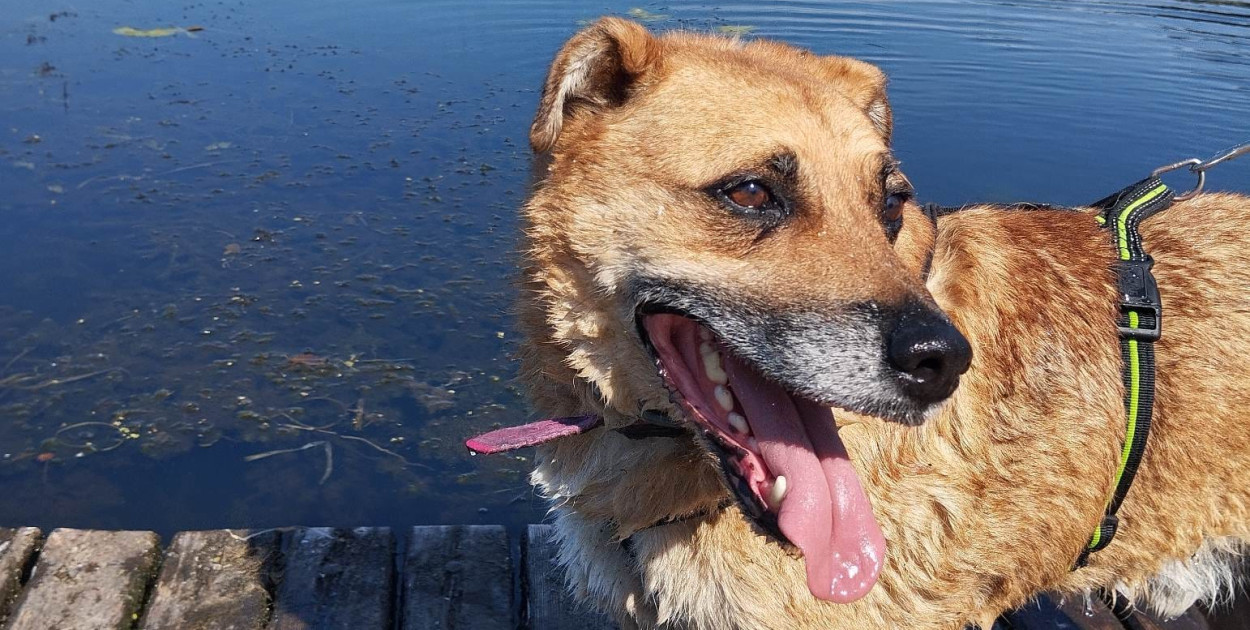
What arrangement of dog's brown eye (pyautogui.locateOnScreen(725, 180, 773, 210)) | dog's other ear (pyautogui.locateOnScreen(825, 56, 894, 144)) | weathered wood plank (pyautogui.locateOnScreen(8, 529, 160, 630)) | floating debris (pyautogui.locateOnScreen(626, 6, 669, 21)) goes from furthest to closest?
floating debris (pyautogui.locateOnScreen(626, 6, 669, 21))
weathered wood plank (pyautogui.locateOnScreen(8, 529, 160, 630))
dog's other ear (pyautogui.locateOnScreen(825, 56, 894, 144))
dog's brown eye (pyautogui.locateOnScreen(725, 180, 773, 210))

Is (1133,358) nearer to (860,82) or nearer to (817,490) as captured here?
(817,490)

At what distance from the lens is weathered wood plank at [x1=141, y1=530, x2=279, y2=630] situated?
3369 millimetres

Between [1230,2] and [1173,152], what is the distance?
312 inches

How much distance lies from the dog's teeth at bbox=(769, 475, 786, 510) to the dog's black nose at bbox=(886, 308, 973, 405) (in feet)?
1.25

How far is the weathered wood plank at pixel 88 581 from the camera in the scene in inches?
131

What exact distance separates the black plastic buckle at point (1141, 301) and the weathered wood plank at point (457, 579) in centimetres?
236

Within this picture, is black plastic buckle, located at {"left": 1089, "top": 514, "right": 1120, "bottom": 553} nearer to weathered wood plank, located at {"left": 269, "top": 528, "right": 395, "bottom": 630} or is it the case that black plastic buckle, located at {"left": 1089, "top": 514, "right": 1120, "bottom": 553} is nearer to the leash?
the leash

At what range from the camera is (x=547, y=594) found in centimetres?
366

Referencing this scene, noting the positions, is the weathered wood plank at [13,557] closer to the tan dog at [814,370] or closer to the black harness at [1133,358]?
the tan dog at [814,370]

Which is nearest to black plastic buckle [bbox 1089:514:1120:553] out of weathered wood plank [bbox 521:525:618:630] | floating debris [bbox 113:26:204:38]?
weathered wood plank [bbox 521:525:618:630]

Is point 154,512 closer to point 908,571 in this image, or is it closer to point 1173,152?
point 908,571

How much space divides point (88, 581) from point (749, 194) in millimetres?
2869

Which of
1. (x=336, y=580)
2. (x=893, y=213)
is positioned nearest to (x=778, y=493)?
(x=893, y=213)

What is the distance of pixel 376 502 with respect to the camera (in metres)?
4.76
